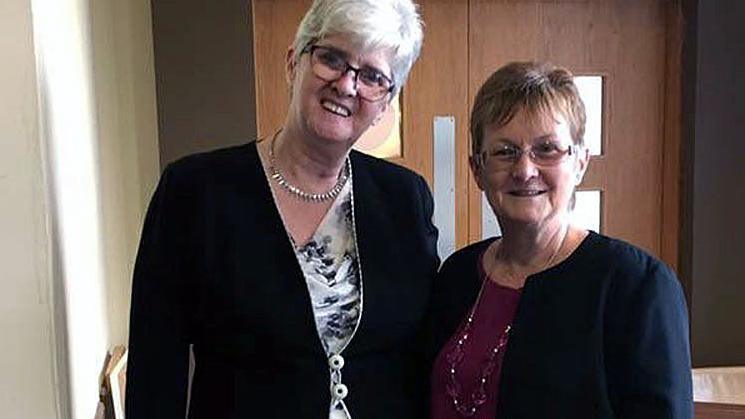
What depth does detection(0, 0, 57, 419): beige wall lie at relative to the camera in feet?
3.16

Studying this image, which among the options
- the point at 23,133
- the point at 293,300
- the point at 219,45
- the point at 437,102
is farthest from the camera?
the point at 437,102

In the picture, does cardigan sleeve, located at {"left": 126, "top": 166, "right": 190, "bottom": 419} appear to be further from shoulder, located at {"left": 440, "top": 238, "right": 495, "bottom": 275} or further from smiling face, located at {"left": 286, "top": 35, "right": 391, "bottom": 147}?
shoulder, located at {"left": 440, "top": 238, "right": 495, "bottom": 275}

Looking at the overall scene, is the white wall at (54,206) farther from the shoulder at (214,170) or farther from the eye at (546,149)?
the eye at (546,149)

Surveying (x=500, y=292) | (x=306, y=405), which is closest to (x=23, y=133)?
(x=306, y=405)

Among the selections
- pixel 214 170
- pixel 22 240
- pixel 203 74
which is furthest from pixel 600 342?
pixel 203 74

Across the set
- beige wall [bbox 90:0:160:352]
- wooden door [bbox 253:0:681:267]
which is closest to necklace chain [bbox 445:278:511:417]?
beige wall [bbox 90:0:160:352]

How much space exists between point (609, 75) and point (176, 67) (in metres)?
1.49

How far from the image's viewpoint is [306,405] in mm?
1146

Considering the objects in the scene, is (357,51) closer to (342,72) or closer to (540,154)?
(342,72)

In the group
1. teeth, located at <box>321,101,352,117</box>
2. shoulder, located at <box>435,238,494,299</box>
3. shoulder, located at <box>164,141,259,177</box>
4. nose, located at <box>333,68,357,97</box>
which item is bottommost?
shoulder, located at <box>435,238,494,299</box>

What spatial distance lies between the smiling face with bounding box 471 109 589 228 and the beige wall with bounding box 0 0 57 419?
58 centimetres

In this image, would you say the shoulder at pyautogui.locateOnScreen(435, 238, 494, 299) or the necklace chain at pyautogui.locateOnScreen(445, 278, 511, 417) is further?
the shoulder at pyautogui.locateOnScreen(435, 238, 494, 299)

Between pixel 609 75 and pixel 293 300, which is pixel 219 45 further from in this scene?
pixel 293 300

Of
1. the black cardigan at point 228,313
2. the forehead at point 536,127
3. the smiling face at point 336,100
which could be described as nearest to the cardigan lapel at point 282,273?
the black cardigan at point 228,313
